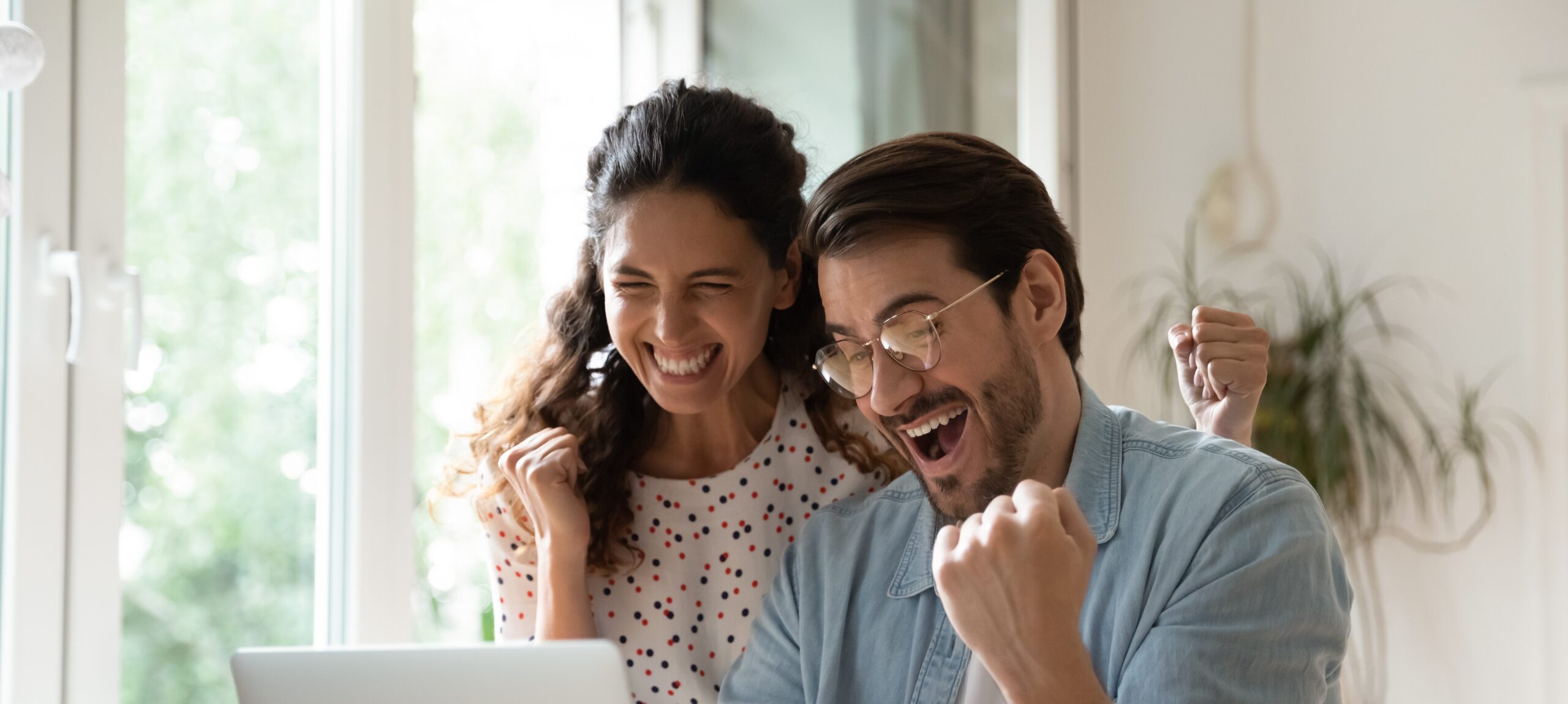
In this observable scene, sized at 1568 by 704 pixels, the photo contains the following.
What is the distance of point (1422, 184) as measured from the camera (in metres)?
3.10

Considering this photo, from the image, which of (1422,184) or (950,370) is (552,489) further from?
(1422,184)

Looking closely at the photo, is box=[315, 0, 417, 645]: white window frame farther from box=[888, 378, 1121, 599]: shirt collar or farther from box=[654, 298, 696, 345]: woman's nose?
box=[888, 378, 1121, 599]: shirt collar

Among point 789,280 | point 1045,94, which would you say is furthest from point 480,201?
point 1045,94

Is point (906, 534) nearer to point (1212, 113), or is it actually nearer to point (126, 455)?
point (126, 455)

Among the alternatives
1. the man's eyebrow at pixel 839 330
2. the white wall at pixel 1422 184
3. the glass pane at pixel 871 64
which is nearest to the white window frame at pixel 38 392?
the man's eyebrow at pixel 839 330

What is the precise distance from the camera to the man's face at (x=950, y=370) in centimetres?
137

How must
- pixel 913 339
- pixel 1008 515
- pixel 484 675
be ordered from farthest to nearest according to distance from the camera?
1. pixel 913 339
2. pixel 1008 515
3. pixel 484 675

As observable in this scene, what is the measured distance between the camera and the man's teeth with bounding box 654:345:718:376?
164 cm

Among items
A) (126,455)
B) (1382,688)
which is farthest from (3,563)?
(1382,688)

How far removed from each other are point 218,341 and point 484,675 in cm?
143

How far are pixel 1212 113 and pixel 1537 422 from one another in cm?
115

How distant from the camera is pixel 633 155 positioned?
1653 millimetres

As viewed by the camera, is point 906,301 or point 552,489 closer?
point 906,301

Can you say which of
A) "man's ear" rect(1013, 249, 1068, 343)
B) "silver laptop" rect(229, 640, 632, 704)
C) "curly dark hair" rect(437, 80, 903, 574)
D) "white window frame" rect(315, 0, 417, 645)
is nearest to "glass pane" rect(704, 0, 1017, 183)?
"white window frame" rect(315, 0, 417, 645)
